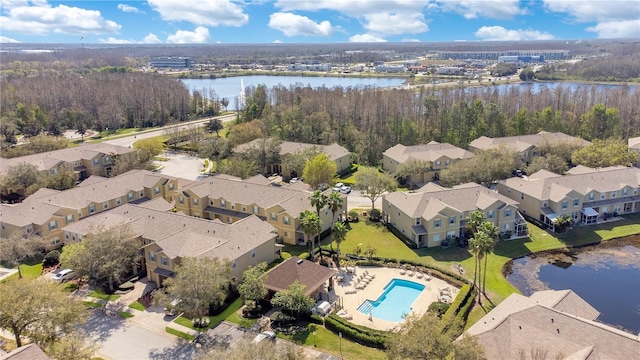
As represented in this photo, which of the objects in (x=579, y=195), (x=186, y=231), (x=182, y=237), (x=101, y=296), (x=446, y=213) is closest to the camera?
(x=101, y=296)

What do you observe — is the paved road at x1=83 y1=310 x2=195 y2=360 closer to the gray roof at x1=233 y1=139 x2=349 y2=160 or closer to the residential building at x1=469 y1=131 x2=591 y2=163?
the gray roof at x1=233 y1=139 x2=349 y2=160

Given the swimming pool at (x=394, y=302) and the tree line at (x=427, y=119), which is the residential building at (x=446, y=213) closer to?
the swimming pool at (x=394, y=302)

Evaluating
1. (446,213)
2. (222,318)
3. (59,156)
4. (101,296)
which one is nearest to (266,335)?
(222,318)

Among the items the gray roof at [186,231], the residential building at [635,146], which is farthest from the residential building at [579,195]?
the gray roof at [186,231]

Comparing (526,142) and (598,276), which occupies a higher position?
(526,142)

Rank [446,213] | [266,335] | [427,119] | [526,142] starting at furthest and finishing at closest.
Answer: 1. [427,119]
2. [526,142]
3. [446,213]
4. [266,335]

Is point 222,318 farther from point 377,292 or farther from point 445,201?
point 445,201
